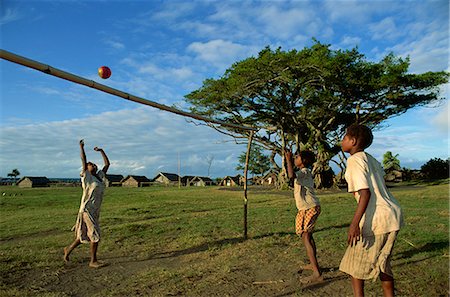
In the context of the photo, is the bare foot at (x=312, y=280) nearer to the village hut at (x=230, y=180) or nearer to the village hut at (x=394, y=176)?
the village hut at (x=394, y=176)

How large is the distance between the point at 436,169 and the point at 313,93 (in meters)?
26.7

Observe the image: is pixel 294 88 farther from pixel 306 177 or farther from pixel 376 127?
pixel 306 177

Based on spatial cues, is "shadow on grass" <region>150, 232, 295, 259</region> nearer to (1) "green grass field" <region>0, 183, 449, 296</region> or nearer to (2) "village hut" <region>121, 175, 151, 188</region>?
(1) "green grass field" <region>0, 183, 449, 296</region>

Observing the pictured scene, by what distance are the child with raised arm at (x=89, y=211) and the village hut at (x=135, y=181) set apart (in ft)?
201

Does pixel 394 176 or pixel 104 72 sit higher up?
pixel 104 72

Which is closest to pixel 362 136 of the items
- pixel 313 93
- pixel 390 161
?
pixel 313 93

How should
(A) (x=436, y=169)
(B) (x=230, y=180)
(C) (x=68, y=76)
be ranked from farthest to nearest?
(B) (x=230, y=180) < (A) (x=436, y=169) < (C) (x=68, y=76)

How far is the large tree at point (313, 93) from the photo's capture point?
25484 millimetres

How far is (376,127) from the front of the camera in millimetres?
33969

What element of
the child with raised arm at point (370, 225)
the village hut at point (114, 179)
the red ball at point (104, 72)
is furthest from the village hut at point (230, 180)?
the child with raised arm at point (370, 225)

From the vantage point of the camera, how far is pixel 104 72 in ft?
15.8

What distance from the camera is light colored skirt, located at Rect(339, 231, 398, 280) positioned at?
11.6 feet

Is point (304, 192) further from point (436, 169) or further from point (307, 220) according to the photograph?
point (436, 169)

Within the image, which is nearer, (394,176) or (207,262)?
(207,262)
